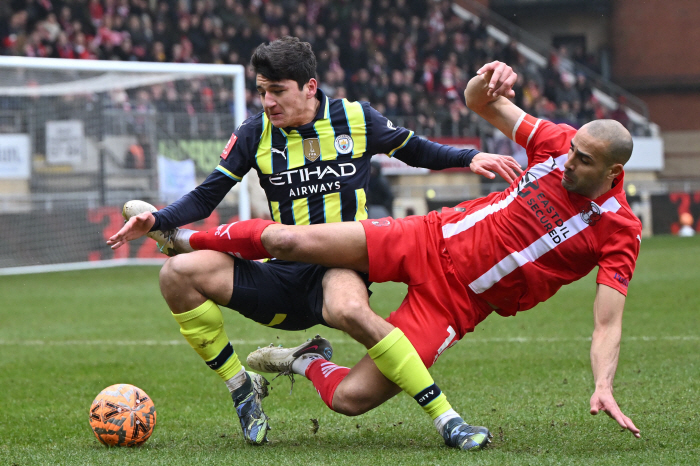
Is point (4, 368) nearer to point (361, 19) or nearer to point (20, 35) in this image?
point (20, 35)

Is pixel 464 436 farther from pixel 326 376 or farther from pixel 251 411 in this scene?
pixel 251 411

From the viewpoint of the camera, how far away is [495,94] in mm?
4270

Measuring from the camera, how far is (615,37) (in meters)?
31.9

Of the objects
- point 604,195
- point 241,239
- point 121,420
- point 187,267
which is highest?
point 604,195

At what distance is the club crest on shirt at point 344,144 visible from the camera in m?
4.39

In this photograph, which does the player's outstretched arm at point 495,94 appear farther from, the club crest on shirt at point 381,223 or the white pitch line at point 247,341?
the white pitch line at point 247,341

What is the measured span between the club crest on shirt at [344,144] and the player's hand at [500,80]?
0.72 metres

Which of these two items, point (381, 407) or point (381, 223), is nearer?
point (381, 223)

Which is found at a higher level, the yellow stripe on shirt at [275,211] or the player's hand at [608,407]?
the yellow stripe on shirt at [275,211]

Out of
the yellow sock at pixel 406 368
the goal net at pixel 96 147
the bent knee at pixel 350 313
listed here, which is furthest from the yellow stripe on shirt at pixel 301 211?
the goal net at pixel 96 147

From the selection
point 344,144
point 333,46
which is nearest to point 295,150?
point 344,144

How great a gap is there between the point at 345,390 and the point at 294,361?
59 centimetres

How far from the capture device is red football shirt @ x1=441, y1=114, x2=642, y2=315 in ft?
12.8

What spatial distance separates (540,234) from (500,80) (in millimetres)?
781
